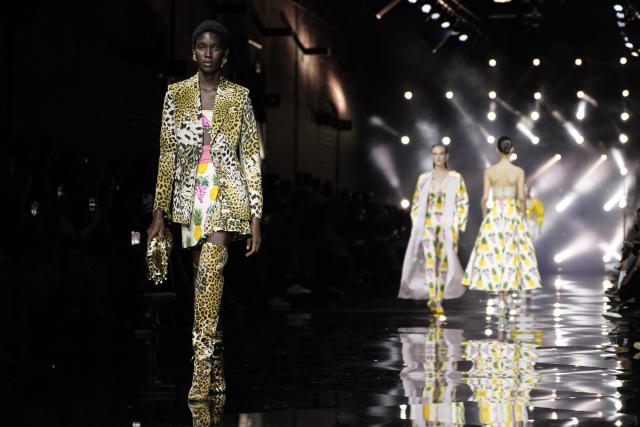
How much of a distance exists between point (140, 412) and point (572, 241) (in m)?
19.3

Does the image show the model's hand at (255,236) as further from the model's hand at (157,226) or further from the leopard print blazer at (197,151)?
the model's hand at (157,226)

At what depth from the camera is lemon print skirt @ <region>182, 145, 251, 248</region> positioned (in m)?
4.62

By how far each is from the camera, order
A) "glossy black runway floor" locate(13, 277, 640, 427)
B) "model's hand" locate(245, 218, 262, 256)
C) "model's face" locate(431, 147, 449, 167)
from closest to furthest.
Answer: "glossy black runway floor" locate(13, 277, 640, 427), "model's hand" locate(245, 218, 262, 256), "model's face" locate(431, 147, 449, 167)

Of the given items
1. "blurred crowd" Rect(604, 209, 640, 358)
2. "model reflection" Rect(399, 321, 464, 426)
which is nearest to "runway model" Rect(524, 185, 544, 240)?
"blurred crowd" Rect(604, 209, 640, 358)

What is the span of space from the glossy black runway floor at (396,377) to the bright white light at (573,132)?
13.4 metres

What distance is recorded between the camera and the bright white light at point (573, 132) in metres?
22.2

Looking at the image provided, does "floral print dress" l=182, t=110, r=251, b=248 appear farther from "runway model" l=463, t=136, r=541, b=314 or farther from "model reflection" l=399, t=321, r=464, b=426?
"runway model" l=463, t=136, r=541, b=314

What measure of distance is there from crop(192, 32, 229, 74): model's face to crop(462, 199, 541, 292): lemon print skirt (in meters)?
6.06

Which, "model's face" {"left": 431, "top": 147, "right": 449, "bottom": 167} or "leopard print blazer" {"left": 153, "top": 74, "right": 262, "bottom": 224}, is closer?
"leopard print blazer" {"left": 153, "top": 74, "right": 262, "bottom": 224}

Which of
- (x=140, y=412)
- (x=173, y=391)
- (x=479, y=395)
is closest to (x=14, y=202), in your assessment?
(x=173, y=391)

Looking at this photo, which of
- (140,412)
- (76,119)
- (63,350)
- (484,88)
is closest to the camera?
(140,412)

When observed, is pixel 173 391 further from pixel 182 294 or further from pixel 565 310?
pixel 565 310

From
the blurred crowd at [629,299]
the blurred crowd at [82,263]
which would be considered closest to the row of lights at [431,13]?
the blurred crowd at [82,263]

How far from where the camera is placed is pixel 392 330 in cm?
830
